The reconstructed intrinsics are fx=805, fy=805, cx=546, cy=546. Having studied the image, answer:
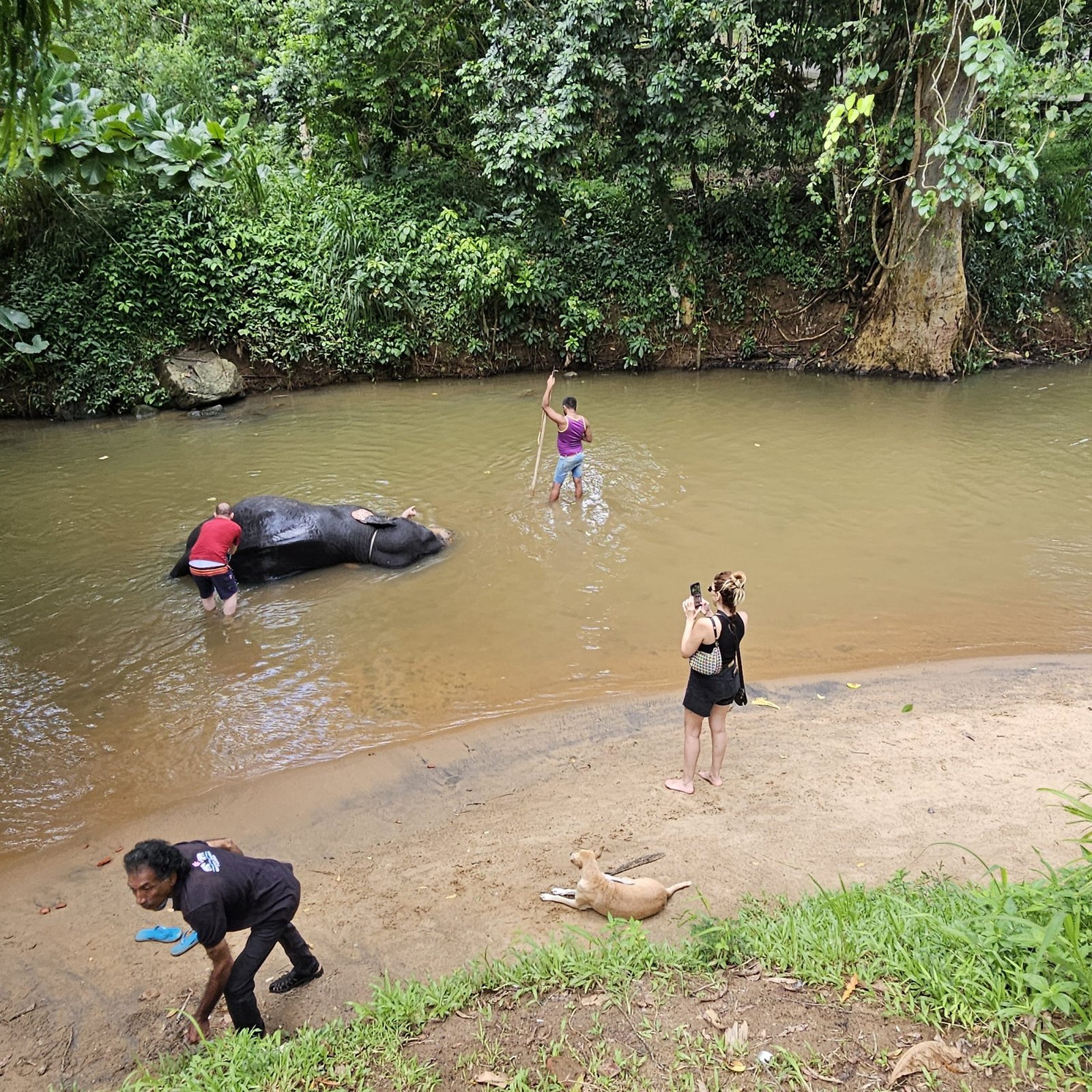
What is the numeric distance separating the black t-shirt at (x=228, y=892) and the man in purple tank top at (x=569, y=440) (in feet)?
21.1

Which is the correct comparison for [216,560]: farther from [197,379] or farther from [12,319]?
[12,319]

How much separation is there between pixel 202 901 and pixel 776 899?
248 cm

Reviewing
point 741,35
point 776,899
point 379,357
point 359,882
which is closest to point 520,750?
point 359,882

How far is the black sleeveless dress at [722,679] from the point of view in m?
4.62

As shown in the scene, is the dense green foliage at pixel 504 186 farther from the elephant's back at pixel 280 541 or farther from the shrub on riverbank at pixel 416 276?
the elephant's back at pixel 280 541

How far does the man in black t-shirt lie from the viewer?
3.05 metres

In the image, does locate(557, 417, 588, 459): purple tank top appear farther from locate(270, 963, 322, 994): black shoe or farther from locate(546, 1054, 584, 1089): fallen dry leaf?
locate(546, 1054, 584, 1089): fallen dry leaf

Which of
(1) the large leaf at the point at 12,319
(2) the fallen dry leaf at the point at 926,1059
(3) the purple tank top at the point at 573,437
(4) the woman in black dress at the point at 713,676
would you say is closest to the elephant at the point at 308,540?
(3) the purple tank top at the point at 573,437

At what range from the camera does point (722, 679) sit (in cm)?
469

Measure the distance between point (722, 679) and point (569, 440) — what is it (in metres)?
5.08

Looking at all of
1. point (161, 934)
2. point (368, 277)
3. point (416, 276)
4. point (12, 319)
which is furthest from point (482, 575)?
point (12, 319)

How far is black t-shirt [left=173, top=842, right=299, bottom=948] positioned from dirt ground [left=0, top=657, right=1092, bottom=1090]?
0.51m

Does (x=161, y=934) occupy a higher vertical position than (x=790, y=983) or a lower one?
lower

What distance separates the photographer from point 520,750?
5.57m
